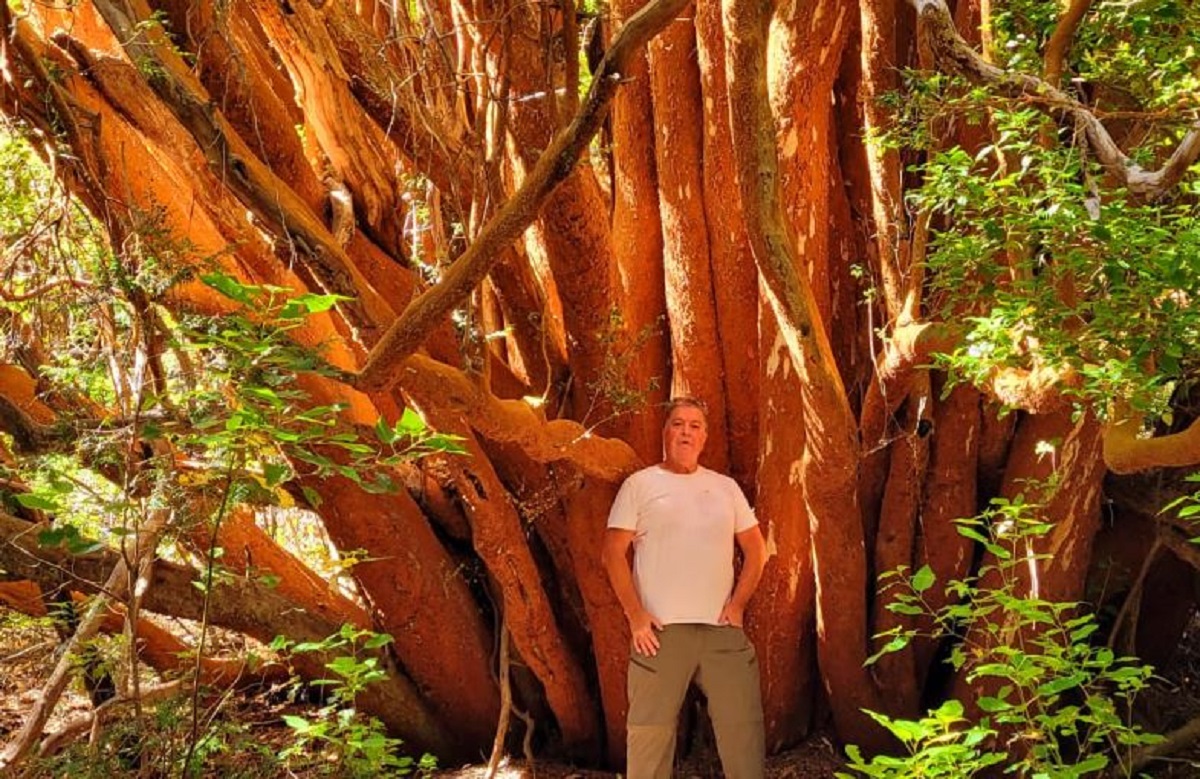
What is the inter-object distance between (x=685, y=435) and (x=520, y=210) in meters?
1.40

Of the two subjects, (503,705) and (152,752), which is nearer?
(152,752)

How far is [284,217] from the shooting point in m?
2.68

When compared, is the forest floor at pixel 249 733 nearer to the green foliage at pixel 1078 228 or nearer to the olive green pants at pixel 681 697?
the olive green pants at pixel 681 697

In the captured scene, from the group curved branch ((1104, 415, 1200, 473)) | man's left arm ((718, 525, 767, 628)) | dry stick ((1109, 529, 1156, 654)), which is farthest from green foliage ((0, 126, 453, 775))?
dry stick ((1109, 529, 1156, 654))

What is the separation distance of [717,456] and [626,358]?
0.61 metres

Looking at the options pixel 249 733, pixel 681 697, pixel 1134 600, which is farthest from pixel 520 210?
pixel 1134 600

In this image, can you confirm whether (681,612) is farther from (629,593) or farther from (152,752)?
(152,752)

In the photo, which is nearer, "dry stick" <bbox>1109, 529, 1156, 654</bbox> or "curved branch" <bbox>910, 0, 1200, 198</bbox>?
"curved branch" <bbox>910, 0, 1200, 198</bbox>

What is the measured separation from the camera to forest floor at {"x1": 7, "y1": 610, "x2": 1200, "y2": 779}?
2.44m

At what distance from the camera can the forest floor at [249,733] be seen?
8.02 ft

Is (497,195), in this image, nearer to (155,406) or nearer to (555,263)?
(555,263)

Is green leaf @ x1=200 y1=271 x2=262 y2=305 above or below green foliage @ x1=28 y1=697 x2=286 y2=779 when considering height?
above

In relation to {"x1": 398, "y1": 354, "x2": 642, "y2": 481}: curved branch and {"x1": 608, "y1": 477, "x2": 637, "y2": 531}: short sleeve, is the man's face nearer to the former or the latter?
{"x1": 608, "y1": 477, "x2": 637, "y2": 531}: short sleeve

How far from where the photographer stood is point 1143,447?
102 inches
